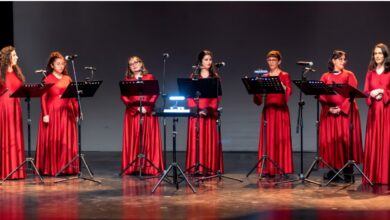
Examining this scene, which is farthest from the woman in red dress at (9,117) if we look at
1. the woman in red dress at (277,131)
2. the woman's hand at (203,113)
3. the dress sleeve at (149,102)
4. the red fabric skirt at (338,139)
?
the red fabric skirt at (338,139)

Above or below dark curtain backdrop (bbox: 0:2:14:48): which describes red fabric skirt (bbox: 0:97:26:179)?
below

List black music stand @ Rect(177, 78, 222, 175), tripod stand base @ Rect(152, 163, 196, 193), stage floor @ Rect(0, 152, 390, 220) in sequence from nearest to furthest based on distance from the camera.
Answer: stage floor @ Rect(0, 152, 390, 220) < tripod stand base @ Rect(152, 163, 196, 193) < black music stand @ Rect(177, 78, 222, 175)

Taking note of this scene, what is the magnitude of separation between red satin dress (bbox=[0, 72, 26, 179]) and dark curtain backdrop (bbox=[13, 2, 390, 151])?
11.5ft

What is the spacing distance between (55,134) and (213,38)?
399cm

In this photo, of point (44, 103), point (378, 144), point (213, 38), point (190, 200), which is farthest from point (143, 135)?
point (213, 38)

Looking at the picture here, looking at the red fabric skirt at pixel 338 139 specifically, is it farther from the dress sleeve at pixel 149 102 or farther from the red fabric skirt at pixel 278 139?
the dress sleeve at pixel 149 102

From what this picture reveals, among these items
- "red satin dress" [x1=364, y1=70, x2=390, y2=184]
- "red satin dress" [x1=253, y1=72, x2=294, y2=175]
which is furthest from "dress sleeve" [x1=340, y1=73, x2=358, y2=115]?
"red satin dress" [x1=253, y1=72, x2=294, y2=175]

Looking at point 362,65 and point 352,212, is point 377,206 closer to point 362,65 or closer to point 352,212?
point 352,212

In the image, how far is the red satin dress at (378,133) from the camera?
23.4 feet

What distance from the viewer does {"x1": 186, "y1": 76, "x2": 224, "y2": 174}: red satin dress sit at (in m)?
7.98

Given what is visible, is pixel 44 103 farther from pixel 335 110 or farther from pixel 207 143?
pixel 335 110

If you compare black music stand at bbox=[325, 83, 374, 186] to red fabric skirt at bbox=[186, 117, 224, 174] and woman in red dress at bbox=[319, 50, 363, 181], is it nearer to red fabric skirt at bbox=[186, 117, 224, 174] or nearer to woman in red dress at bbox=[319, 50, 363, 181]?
woman in red dress at bbox=[319, 50, 363, 181]

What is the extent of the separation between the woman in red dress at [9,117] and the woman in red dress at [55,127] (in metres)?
0.40

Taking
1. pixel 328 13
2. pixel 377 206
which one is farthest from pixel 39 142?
pixel 328 13
